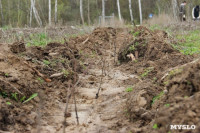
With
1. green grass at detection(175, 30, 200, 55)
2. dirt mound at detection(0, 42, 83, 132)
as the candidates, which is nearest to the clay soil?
dirt mound at detection(0, 42, 83, 132)

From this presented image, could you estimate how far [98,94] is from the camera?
334 centimetres

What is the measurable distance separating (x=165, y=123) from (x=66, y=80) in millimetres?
2321

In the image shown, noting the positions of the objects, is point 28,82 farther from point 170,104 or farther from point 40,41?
point 40,41

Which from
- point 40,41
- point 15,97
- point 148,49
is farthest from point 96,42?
point 15,97

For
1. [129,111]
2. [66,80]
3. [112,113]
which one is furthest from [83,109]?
[66,80]

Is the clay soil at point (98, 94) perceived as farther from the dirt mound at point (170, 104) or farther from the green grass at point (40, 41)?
the green grass at point (40, 41)

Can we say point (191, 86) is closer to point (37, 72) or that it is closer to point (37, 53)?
point (37, 72)

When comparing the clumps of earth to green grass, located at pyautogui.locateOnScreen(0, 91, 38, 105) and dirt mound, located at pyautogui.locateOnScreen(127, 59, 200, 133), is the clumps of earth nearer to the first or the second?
dirt mound, located at pyautogui.locateOnScreen(127, 59, 200, 133)

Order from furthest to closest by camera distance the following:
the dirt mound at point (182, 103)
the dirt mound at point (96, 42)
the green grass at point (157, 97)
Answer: the dirt mound at point (96, 42)
the green grass at point (157, 97)
the dirt mound at point (182, 103)

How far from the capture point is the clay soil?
1872 mm

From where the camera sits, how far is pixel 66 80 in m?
3.69

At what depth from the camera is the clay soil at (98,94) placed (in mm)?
1872

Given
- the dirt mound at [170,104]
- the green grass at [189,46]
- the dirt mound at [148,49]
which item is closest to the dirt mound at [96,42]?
the dirt mound at [148,49]

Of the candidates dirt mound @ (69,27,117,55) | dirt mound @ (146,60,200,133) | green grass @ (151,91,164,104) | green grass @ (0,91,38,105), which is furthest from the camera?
dirt mound @ (69,27,117,55)
